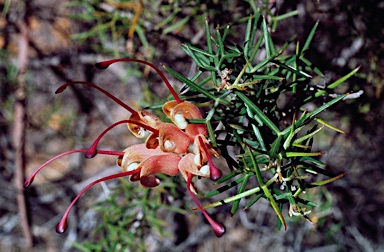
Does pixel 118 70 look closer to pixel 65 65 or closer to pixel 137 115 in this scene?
pixel 65 65

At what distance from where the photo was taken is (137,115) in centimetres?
55

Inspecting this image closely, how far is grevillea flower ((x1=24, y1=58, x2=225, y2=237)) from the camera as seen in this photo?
52 centimetres

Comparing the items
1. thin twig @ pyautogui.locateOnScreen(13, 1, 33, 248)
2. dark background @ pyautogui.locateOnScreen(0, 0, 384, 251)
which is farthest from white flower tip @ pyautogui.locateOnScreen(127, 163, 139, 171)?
thin twig @ pyautogui.locateOnScreen(13, 1, 33, 248)

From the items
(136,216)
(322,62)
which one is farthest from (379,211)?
Answer: (136,216)

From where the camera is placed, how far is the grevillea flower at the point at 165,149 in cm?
52

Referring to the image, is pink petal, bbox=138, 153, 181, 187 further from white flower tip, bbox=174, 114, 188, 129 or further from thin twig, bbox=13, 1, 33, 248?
thin twig, bbox=13, 1, 33, 248

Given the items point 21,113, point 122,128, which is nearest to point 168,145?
point 21,113

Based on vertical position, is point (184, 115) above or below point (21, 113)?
above

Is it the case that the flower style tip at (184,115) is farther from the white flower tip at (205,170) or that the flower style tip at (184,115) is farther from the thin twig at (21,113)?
the thin twig at (21,113)

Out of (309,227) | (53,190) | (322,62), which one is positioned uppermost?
(322,62)

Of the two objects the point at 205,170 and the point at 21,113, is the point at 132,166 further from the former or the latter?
the point at 21,113

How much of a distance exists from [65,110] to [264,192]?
72.2 inches

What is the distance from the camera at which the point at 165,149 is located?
1.70ft

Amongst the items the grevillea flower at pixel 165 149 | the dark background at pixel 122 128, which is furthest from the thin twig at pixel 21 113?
the grevillea flower at pixel 165 149
